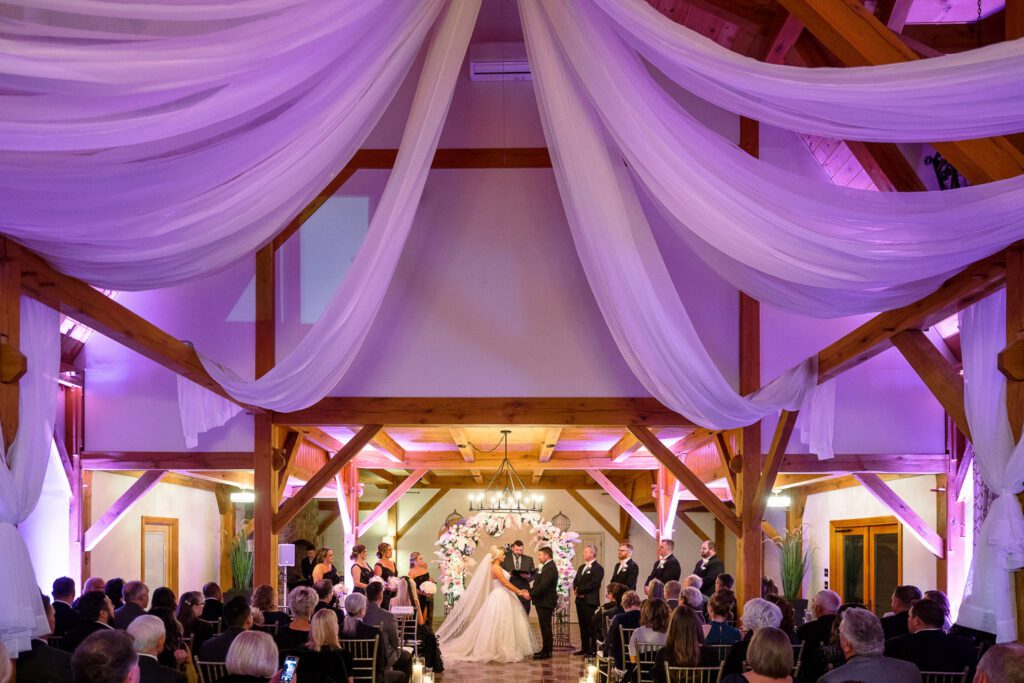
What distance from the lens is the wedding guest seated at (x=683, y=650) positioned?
5.87 metres

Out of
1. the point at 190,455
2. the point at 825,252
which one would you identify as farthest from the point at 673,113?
the point at 190,455

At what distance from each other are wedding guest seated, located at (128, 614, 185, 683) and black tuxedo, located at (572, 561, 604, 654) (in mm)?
9146

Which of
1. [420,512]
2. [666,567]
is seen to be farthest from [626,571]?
[420,512]

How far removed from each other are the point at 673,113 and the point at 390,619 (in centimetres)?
523

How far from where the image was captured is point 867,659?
4.64 m

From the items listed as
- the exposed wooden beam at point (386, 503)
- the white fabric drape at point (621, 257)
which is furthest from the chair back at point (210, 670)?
the exposed wooden beam at point (386, 503)

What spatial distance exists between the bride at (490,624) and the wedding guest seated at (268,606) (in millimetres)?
5076

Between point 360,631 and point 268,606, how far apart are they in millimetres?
946

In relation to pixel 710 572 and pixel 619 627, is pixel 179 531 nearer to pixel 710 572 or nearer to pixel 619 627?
pixel 710 572

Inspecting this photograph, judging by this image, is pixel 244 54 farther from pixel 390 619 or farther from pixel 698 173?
pixel 390 619

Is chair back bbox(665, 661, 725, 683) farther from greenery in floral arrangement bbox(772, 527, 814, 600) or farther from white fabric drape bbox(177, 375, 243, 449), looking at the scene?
greenery in floral arrangement bbox(772, 527, 814, 600)

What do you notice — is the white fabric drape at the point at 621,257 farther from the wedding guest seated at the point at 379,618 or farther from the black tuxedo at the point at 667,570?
the black tuxedo at the point at 667,570

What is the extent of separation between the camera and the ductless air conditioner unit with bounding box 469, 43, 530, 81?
9.15 m

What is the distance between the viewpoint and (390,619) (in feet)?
27.7
